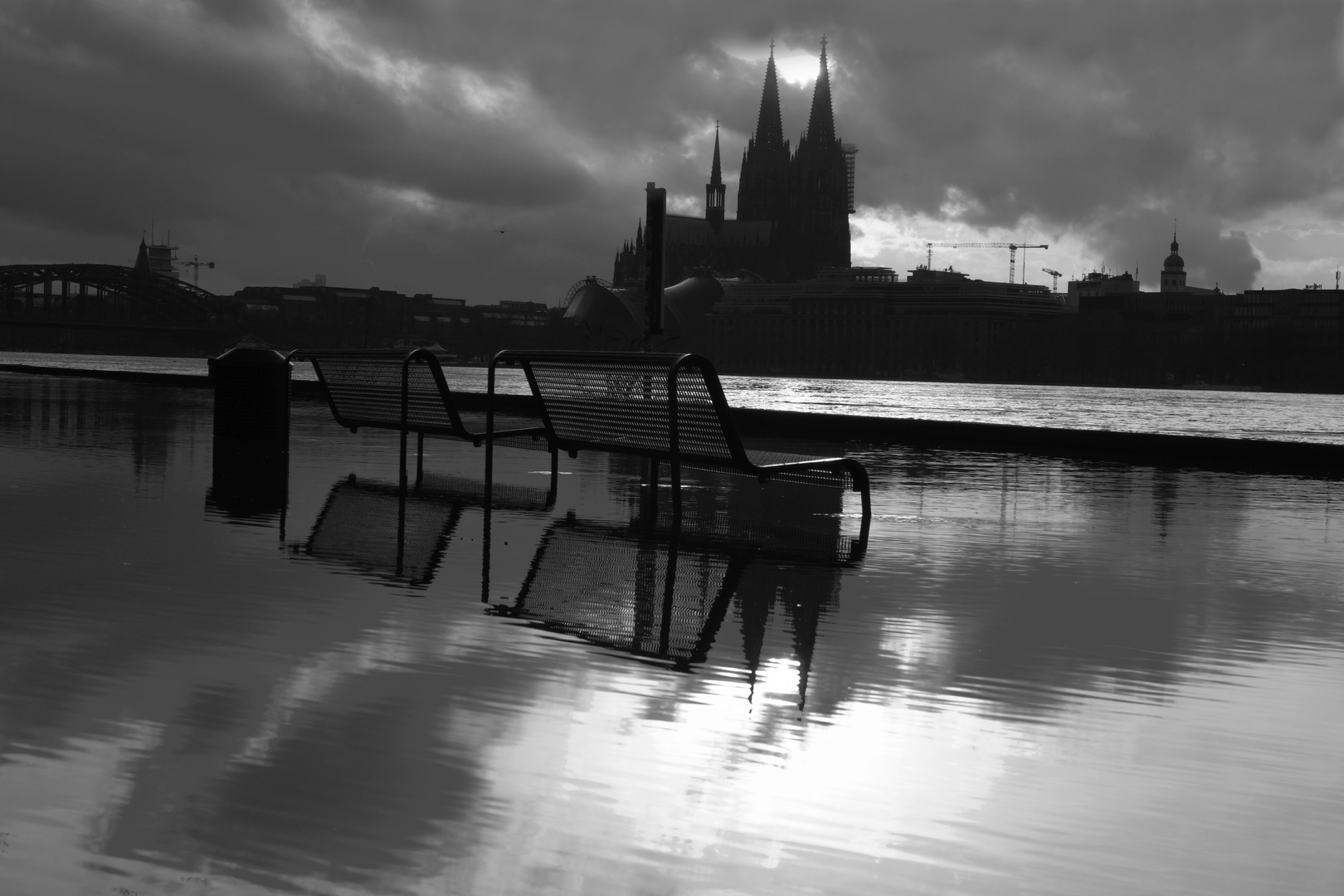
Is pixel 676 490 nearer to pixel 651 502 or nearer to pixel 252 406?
pixel 651 502

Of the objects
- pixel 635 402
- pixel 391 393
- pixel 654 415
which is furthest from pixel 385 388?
pixel 654 415

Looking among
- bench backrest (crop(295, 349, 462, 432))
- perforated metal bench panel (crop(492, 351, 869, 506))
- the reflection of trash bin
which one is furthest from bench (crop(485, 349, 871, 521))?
the reflection of trash bin

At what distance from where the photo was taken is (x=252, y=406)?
10.6 metres

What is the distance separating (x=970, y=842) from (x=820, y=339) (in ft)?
578

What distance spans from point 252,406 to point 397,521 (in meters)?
4.40

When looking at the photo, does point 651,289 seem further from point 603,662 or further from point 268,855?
point 268,855

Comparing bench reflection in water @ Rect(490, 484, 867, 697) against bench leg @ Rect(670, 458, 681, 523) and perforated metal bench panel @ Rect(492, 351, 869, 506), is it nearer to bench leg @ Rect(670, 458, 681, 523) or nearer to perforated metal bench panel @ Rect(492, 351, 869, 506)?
bench leg @ Rect(670, 458, 681, 523)

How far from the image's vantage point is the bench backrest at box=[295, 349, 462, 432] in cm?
881

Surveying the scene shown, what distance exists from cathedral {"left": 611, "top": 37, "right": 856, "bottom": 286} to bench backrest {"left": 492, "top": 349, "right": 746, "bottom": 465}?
18327 cm

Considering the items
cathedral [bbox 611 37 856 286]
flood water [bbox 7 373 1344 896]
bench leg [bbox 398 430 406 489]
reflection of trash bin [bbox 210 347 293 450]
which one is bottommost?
flood water [bbox 7 373 1344 896]

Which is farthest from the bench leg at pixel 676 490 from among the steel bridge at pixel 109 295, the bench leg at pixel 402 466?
the steel bridge at pixel 109 295

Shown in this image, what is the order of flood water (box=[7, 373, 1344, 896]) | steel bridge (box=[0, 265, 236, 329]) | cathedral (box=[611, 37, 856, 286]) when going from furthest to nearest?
cathedral (box=[611, 37, 856, 286]), steel bridge (box=[0, 265, 236, 329]), flood water (box=[7, 373, 1344, 896])

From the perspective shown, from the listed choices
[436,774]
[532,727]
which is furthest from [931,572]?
[436,774]

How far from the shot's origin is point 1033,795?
264cm
